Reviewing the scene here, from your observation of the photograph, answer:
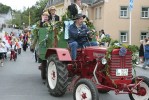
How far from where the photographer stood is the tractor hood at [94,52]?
8672 mm

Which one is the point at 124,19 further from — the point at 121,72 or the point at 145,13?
A: the point at 121,72

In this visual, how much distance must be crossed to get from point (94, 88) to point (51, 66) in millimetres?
2838

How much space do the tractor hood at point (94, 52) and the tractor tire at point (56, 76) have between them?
85 cm

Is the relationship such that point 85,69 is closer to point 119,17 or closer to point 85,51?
point 85,51

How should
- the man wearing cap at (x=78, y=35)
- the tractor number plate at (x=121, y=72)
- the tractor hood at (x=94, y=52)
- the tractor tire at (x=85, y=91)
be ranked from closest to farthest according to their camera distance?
1. the tractor tire at (x=85, y=91)
2. the tractor number plate at (x=121, y=72)
3. the tractor hood at (x=94, y=52)
4. the man wearing cap at (x=78, y=35)

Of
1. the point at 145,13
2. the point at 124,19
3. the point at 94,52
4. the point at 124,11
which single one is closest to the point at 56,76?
the point at 94,52

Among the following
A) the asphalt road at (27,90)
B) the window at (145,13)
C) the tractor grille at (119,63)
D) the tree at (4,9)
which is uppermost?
the tree at (4,9)

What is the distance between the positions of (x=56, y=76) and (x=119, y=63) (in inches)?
85.0

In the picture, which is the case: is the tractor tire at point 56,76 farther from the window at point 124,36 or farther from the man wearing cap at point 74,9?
the window at point 124,36

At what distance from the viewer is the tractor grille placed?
8.48 m

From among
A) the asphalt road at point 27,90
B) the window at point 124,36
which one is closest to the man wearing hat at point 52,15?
the asphalt road at point 27,90

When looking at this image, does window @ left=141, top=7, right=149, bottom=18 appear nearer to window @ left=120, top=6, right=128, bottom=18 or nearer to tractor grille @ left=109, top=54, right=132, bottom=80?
window @ left=120, top=6, right=128, bottom=18

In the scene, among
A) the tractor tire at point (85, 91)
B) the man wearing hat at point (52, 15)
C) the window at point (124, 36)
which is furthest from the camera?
the window at point (124, 36)

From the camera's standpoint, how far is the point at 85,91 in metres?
8.31
